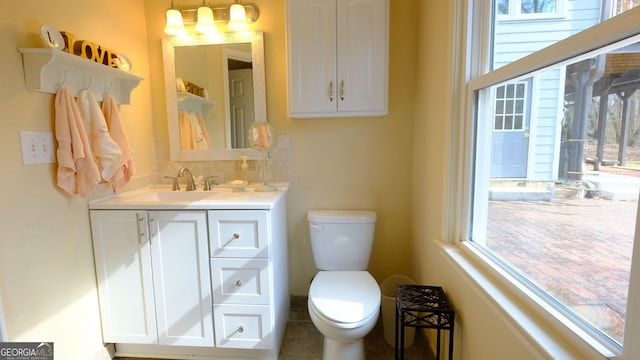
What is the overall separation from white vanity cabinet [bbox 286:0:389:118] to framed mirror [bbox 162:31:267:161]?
29 cm

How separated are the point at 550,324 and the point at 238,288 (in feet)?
4.35

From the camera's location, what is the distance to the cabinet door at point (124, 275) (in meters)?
1.62

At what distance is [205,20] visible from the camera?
6.37ft

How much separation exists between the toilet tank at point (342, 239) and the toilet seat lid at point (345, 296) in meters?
0.17

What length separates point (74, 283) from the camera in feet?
5.00

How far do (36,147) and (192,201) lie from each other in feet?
2.23

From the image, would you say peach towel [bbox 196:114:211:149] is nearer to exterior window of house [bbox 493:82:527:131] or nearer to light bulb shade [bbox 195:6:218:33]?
light bulb shade [bbox 195:6:218:33]

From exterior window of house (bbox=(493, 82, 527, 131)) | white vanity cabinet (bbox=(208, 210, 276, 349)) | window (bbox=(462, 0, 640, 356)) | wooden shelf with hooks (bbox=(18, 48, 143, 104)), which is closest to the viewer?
window (bbox=(462, 0, 640, 356))

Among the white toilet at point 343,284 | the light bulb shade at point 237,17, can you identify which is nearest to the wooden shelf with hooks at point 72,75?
the light bulb shade at point 237,17

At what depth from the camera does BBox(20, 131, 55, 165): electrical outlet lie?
1.28 metres

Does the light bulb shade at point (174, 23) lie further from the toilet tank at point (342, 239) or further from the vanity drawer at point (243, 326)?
the vanity drawer at point (243, 326)

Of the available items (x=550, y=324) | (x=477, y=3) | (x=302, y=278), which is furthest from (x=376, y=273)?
(x=477, y=3)

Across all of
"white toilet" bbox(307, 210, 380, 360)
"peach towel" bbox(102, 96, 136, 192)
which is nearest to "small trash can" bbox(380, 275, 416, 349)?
"white toilet" bbox(307, 210, 380, 360)

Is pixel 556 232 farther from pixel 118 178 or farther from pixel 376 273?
pixel 118 178
